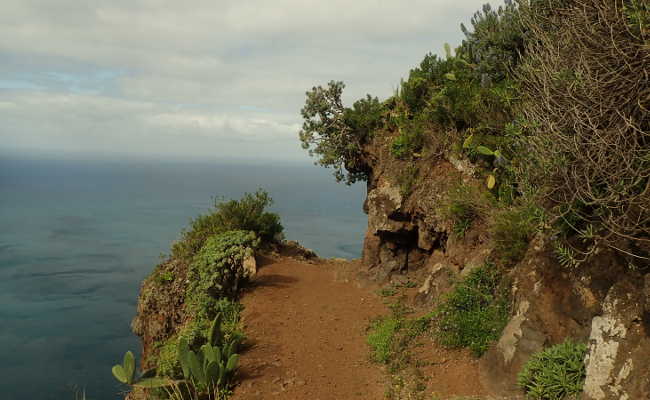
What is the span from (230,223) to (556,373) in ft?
39.7

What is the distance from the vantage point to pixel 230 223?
1530cm

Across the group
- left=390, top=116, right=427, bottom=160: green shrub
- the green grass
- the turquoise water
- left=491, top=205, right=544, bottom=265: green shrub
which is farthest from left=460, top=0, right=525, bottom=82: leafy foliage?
the turquoise water

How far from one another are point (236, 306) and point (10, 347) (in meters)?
34.9

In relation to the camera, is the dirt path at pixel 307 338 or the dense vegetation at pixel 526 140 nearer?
the dense vegetation at pixel 526 140

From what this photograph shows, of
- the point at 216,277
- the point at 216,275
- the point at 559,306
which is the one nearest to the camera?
the point at 559,306

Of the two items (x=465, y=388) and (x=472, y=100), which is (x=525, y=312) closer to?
(x=465, y=388)

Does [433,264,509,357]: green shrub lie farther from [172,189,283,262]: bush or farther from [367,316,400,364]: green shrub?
[172,189,283,262]: bush

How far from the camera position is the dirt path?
7145 millimetres

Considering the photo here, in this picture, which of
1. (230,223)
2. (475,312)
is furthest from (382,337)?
(230,223)

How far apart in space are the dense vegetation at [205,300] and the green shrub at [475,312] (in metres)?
4.11

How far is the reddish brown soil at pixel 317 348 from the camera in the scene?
694cm

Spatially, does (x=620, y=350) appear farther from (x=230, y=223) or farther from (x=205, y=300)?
(x=230, y=223)

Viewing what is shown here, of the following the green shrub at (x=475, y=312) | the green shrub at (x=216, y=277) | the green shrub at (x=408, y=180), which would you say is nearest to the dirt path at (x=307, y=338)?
the green shrub at (x=216, y=277)

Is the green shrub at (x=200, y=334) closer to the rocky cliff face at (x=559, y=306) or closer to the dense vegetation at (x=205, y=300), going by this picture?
the dense vegetation at (x=205, y=300)
